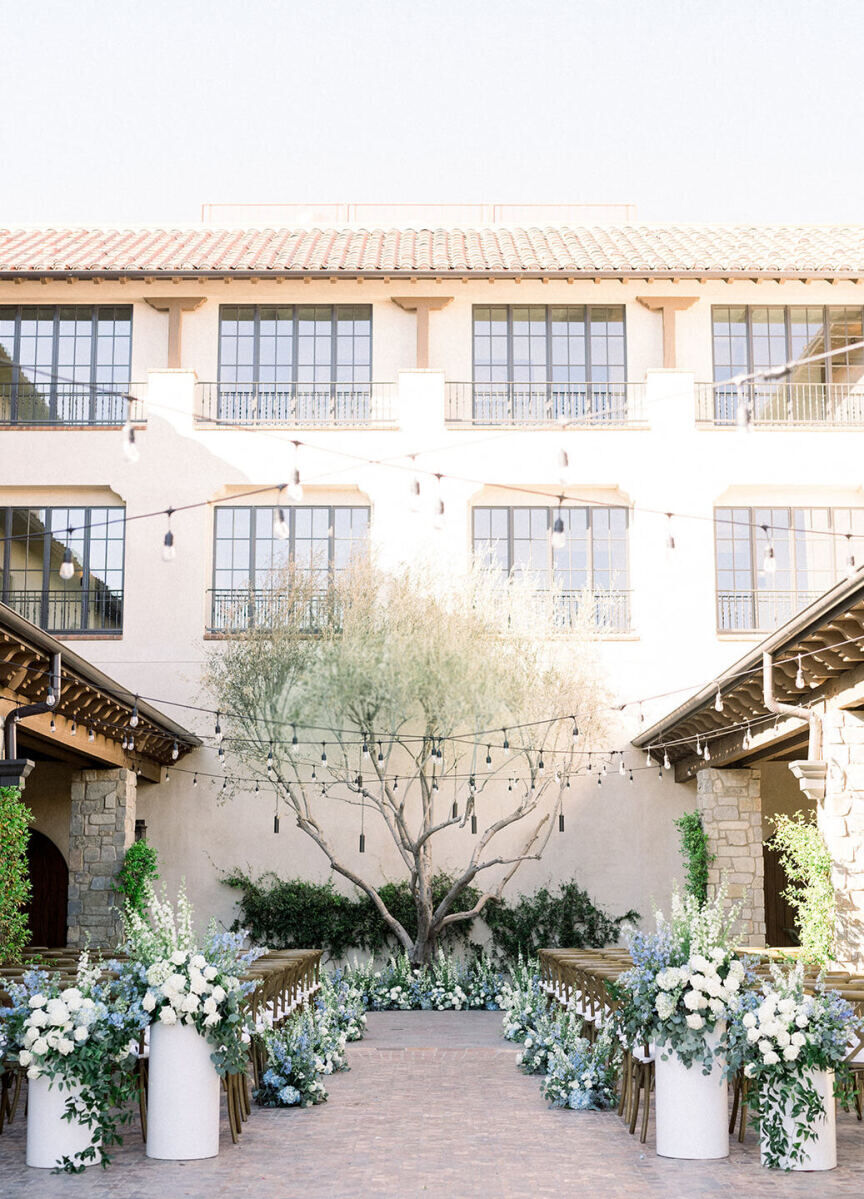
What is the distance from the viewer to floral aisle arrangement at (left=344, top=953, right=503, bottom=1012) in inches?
619

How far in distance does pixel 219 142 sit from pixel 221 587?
23.0 feet

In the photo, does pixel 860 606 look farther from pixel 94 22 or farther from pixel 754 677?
pixel 94 22

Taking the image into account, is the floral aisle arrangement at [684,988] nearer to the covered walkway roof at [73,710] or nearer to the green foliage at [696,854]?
the covered walkway roof at [73,710]

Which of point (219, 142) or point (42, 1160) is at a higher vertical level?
point (219, 142)

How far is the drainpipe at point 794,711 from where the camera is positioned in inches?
453

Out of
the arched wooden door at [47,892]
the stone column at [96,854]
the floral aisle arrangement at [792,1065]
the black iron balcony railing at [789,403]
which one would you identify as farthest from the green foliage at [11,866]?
the black iron balcony railing at [789,403]

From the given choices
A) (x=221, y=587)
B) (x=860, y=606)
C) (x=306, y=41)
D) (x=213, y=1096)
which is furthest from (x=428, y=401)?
(x=213, y=1096)

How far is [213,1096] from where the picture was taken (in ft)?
22.6

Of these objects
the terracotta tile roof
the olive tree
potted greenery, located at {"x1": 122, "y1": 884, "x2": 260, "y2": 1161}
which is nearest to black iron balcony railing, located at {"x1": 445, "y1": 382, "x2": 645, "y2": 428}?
the terracotta tile roof

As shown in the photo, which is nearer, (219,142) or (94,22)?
(94,22)

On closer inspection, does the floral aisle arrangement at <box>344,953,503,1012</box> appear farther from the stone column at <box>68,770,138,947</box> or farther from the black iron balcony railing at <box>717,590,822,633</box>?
the black iron balcony railing at <box>717,590,822,633</box>

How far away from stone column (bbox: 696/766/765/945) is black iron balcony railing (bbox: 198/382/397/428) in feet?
24.4

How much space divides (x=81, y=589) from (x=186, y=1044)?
13.9 meters

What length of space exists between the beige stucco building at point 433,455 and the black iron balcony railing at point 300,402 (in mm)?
37
